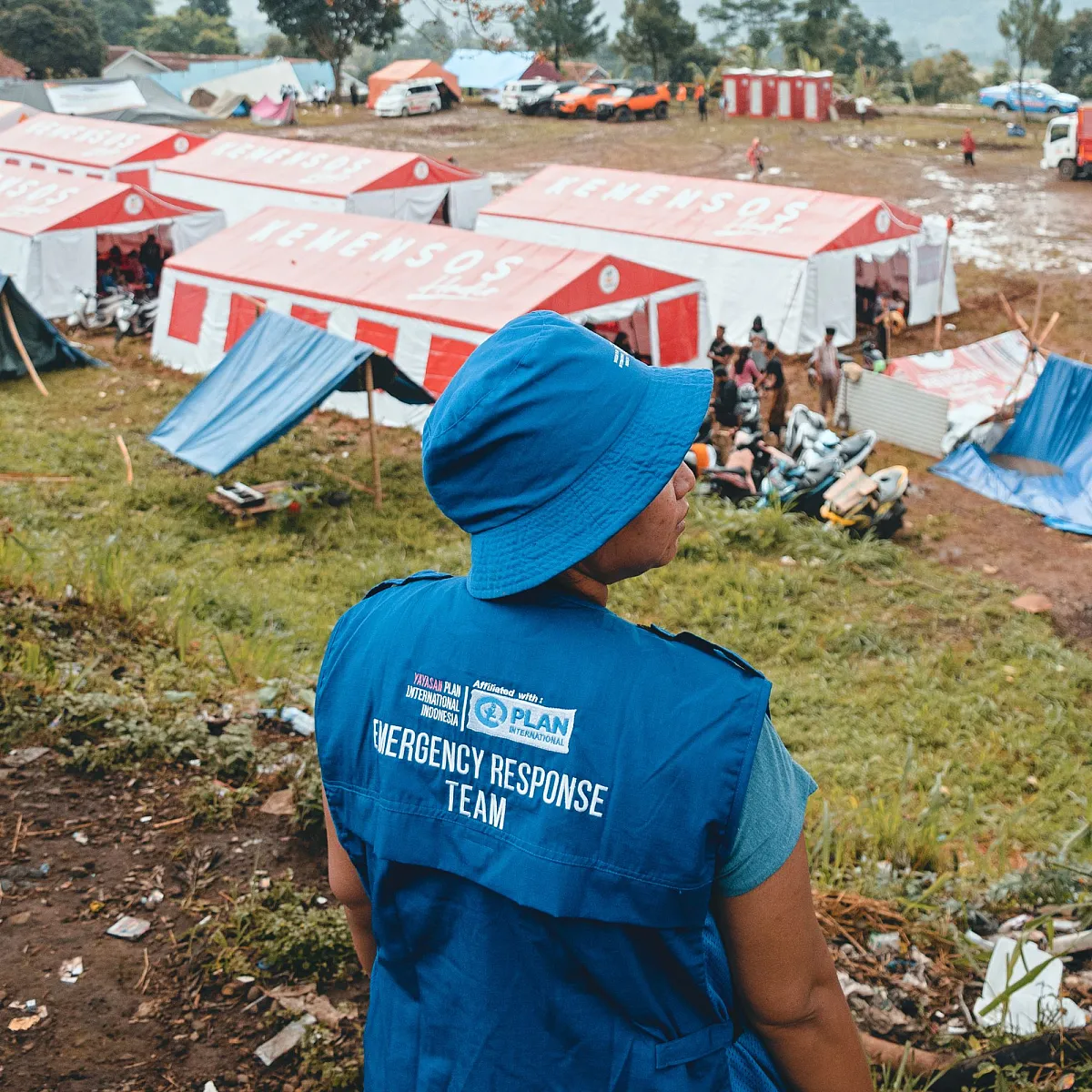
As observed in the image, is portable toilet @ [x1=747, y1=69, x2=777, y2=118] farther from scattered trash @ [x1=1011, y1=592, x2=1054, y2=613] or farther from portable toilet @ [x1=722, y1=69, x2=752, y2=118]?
scattered trash @ [x1=1011, y1=592, x2=1054, y2=613]

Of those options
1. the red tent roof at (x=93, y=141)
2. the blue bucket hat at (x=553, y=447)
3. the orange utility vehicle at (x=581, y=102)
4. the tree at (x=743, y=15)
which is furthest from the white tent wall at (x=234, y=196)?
the tree at (x=743, y=15)

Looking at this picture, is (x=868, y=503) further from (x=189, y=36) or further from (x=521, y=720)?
(x=189, y=36)

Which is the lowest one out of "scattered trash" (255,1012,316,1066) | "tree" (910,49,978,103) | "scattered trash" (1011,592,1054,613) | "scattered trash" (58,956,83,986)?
"scattered trash" (1011,592,1054,613)

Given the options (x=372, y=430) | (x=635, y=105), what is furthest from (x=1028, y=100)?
(x=372, y=430)

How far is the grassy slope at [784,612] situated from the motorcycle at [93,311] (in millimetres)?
6040

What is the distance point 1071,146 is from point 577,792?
33941 mm

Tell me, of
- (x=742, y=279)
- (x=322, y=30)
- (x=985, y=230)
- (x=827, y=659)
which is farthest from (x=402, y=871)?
(x=322, y=30)

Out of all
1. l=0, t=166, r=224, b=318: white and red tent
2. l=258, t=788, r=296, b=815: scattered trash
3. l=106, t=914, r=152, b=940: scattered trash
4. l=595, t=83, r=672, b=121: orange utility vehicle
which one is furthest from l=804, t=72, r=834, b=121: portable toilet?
l=106, t=914, r=152, b=940: scattered trash

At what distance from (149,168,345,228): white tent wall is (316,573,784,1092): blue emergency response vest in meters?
21.6

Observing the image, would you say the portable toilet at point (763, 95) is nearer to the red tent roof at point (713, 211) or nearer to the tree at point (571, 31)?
the tree at point (571, 31)

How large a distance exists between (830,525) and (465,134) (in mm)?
34422

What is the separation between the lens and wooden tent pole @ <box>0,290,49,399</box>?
616 inches

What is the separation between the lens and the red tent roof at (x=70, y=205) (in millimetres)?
19250

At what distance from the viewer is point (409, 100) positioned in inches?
1847
